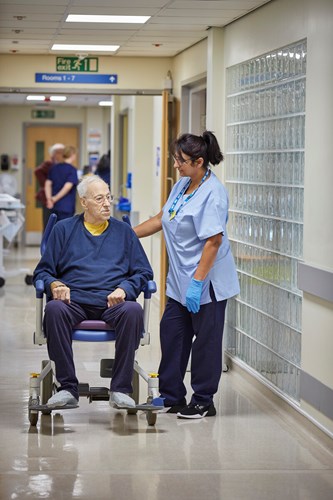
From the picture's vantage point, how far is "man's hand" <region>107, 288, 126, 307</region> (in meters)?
→ 5.55

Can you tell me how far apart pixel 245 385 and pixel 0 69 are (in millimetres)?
3857

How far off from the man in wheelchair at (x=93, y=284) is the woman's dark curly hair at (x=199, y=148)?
478 mm

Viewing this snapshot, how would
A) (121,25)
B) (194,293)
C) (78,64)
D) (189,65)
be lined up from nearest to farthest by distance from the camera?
(194,293) → (121,25) → (189,65) → (78,64)

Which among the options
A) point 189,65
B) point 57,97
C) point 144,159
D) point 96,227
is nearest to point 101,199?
point 96,227

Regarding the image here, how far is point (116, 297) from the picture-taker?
18.2 ft

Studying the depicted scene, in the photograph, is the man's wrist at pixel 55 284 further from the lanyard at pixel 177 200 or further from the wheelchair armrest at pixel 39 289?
the lanyard at pixel 177 200

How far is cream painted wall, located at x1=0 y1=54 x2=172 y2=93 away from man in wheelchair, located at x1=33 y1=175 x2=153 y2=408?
136 inches

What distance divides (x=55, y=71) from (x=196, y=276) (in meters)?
3.99

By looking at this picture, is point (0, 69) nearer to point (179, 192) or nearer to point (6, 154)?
point (179, 192)

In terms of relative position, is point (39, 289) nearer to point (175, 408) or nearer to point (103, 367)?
point (103, 367)


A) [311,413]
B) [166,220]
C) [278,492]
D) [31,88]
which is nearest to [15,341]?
[31,88]

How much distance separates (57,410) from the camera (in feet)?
19.3

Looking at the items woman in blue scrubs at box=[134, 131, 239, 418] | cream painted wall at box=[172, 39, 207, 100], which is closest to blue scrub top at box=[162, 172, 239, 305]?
woman in blue scrubs at box=[134, 131, 239, 418]

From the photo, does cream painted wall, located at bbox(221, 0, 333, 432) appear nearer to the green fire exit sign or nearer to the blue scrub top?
the blue scrub top
